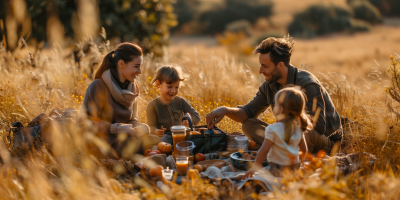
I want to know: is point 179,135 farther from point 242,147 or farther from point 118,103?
point 118,103

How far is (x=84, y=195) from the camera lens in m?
2.42

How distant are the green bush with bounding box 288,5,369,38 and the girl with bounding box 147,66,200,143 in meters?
42.2

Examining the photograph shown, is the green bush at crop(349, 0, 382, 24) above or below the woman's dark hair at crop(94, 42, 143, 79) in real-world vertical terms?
above

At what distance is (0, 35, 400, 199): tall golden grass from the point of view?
8.18ft

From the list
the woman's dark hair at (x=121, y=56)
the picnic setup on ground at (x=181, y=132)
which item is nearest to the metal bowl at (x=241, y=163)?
the picnic setup on ground at (x=181, y=132)

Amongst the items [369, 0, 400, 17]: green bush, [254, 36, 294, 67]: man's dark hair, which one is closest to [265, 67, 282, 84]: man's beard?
[254, 36, 294, 67]: man's dark hair

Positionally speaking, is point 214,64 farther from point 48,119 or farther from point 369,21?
point 369,21

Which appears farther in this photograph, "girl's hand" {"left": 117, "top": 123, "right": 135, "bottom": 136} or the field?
"girl's hand" {"left": 117, "top": 123, "right": 135, "bottom": 136}

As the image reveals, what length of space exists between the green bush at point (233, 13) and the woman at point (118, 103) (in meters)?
47.9

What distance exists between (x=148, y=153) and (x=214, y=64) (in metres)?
3.47

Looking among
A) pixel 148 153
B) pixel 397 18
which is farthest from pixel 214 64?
pixel 397 18

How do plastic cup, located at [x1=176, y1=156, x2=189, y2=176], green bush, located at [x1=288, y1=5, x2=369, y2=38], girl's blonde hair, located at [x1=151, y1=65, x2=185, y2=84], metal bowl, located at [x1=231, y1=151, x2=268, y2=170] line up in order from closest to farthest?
plastic cup, located at [x1=176, y1=156, x2=189, y2=176], metal bowl, located at [x1=231, y1=151, x2=268, y2=170], girl's blonde hair, located at [x1=151, y1=65, x2=185, y2=84], green bush, located at [x1=288, y1=5, x2=369, y2=38]

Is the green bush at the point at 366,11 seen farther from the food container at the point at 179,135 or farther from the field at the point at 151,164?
the food container at the point at 179,135

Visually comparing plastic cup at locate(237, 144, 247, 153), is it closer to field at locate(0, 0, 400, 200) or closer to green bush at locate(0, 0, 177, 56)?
field at locate(0, 0, 400, 200)
